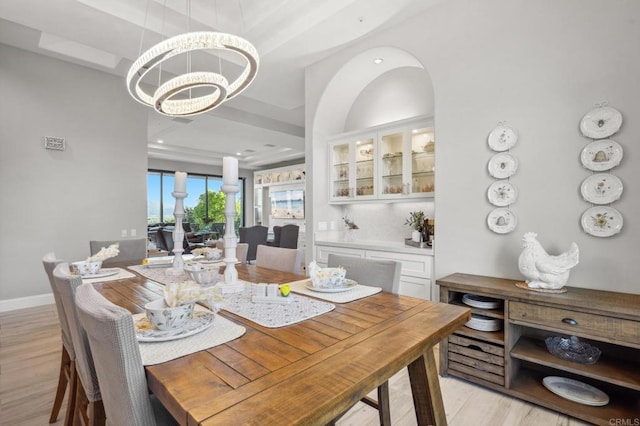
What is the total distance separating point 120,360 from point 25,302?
4249 mm

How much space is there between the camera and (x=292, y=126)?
663 cm

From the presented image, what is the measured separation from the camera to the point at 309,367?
0.82 m

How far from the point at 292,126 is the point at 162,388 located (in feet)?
20.8

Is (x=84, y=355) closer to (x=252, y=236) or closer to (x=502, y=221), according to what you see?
(x=502, y=221)

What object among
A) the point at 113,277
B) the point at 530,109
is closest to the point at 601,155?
the point at 530,109

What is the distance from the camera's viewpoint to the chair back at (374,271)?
5.48 ft

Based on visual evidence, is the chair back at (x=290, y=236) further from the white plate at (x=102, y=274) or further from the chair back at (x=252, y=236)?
the white plate at (x=102, y=274)

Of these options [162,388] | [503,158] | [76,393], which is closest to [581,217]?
[503,158]

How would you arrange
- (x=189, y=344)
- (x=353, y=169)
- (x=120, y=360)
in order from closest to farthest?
(x=120, y=360) < (x=189, y=344) < (x=353, y=169)

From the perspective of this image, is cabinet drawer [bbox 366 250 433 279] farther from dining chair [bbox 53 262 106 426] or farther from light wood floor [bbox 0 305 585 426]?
dining chair [bbox 53 262 106 426]

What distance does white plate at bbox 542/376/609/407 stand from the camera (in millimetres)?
1747

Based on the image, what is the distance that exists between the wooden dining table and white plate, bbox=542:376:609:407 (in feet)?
3.46

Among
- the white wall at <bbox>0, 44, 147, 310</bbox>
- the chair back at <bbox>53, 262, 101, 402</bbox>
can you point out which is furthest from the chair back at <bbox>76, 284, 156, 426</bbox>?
the white wall at <bbox>0, 44, 147, 310</bbox>

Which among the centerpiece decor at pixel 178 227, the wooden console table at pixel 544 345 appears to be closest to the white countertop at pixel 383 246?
the wooden console table at pixel 544 345
